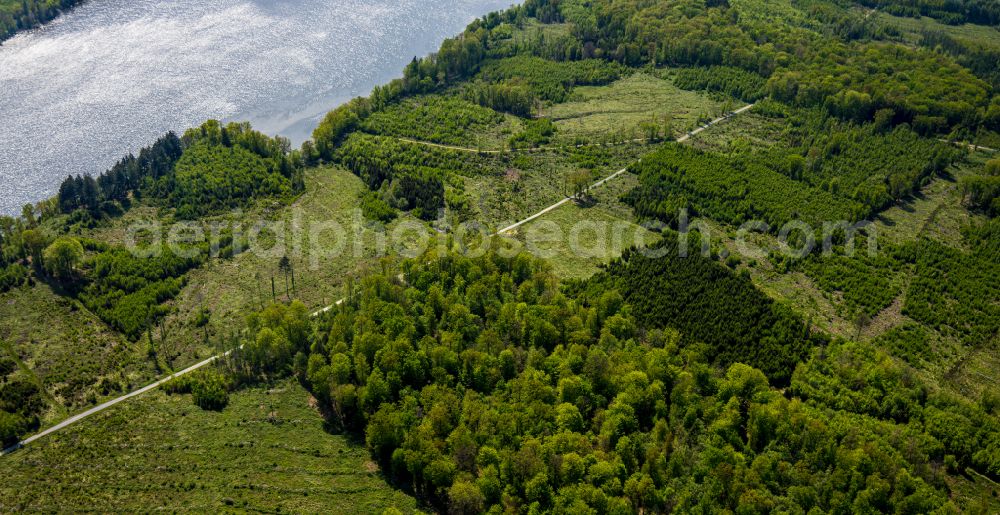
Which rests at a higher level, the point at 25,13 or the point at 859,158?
the point at 25,13

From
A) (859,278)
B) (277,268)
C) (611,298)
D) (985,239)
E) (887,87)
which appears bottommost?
(985,239)

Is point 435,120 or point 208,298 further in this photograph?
point 435,120

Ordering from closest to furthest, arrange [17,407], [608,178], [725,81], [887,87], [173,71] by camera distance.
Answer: [17,407], [608,178], [887,87], [173,71], [725,81]

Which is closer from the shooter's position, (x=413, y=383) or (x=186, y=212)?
(x=413, y=383)

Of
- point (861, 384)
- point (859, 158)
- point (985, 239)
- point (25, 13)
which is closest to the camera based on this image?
point (861, 384)

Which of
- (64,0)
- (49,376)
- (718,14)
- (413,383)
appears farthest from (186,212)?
(718,14)

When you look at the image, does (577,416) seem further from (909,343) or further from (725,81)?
(725,81)

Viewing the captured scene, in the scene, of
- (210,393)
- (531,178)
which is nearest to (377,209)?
(531,178)

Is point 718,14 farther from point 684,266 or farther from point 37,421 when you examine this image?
point 37,421

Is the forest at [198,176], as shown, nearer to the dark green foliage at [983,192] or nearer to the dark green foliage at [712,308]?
the dark green foliage at [712,308]
